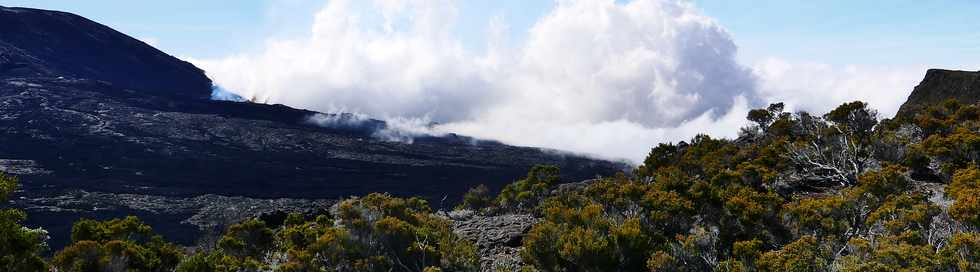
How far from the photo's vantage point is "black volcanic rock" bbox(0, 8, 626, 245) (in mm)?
79062

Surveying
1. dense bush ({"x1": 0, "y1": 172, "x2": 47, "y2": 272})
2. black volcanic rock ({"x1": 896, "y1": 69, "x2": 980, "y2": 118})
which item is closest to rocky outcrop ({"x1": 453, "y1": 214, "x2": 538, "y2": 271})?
dense bush ({"x1": 0, "y1": 172, "x2": 47, "y2": 272})

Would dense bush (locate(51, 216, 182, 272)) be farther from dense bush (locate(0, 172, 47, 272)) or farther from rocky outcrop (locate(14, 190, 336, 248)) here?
rocky outcrop (locate(14, 190, 336, 248))

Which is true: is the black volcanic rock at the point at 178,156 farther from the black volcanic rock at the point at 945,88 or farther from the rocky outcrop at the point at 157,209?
the black volcanic rock at the point at 945,88

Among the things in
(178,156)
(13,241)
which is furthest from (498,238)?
(178,156)

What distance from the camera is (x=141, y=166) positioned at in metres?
95.5

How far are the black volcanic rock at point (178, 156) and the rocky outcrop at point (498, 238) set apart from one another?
4965cm

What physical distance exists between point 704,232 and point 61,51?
201m

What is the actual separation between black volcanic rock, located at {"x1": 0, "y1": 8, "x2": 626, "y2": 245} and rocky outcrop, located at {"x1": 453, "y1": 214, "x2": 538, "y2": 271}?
49.6 meters

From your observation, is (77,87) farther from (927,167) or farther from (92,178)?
(927,167)

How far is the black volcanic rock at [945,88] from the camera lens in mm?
49156

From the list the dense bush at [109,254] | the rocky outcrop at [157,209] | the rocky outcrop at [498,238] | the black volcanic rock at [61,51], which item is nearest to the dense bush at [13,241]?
the dense bush at [109,254]

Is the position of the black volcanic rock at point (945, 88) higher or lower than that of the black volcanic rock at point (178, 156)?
higher

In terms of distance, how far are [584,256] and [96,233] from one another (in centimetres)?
1588

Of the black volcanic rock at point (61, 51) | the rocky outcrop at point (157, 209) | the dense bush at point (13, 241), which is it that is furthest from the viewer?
the black volcanic rock at point (61, 51)
